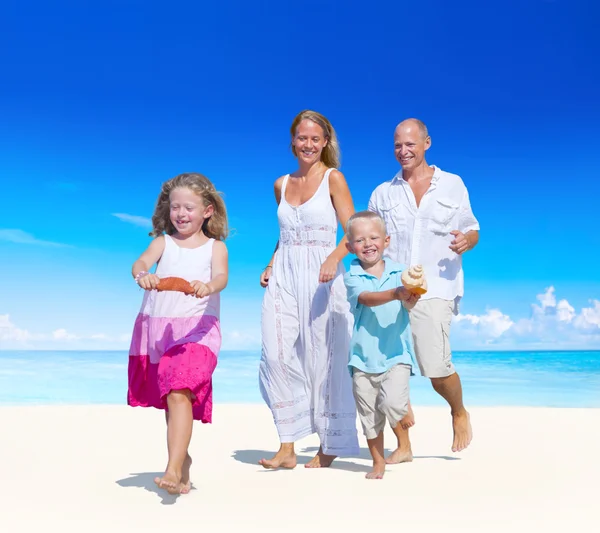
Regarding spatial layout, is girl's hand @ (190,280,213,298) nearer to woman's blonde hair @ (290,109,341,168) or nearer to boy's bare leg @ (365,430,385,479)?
boy's bare leg @ (365,430,385,479)

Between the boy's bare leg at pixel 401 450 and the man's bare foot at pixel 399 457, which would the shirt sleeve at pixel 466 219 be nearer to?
the boy's bare leg at pixel 401 450

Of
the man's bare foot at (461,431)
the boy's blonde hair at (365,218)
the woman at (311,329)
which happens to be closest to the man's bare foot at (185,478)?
the woman at (311,329)

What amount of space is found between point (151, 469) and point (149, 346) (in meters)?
1.38

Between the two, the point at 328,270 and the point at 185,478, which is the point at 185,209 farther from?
the point at 185,478

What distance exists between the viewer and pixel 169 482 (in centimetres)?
388

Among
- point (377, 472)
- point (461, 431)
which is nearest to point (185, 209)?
point (377, 472)

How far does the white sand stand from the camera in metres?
3.84

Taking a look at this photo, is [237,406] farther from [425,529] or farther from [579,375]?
[579,375]

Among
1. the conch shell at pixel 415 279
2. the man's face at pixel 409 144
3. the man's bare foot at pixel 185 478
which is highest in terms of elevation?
the man's face at pixel 409 144

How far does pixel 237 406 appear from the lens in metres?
10.6

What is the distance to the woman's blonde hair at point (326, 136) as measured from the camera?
555cm

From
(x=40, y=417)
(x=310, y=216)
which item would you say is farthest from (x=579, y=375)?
(x=310, y=216)

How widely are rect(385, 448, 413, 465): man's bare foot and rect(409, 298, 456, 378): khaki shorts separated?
0.60 meters

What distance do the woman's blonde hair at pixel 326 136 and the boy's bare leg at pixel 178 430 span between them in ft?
7.28
